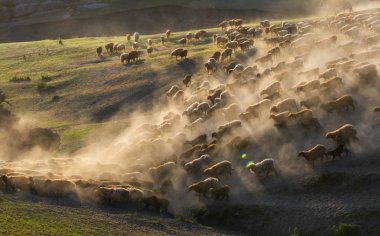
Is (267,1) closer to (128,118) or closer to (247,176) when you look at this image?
(128,118)

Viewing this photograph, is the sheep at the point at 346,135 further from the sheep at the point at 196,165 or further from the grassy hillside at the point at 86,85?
the grassy hillside at the point at 86,85

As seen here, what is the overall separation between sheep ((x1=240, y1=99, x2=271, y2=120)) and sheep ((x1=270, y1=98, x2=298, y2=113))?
3.53 feet

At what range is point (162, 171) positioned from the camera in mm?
32219

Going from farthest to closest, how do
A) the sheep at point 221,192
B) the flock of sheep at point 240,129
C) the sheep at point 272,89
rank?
1. the sheep at point 272,89
2. the flock of sheep at point 240,129
3. the sheep at point 221,192

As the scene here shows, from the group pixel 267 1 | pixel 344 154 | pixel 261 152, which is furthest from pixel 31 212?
pixel 267 1

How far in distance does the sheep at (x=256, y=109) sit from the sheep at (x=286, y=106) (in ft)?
3.53

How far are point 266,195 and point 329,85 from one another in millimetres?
10770

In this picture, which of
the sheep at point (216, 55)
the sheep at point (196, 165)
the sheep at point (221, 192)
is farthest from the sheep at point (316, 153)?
the sheep at point (216, 55)

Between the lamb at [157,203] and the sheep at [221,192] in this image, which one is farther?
the sheep at [221,192]

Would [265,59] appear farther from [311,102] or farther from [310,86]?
[311,102]

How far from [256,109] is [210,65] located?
14984 millimetres

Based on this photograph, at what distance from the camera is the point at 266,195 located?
2798 cm

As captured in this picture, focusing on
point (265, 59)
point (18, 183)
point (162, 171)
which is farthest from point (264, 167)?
point (265, 59)

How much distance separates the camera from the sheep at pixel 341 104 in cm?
3231
